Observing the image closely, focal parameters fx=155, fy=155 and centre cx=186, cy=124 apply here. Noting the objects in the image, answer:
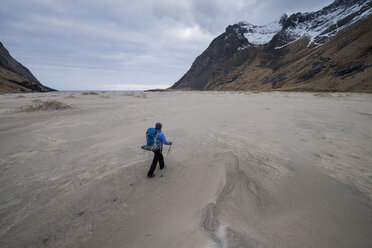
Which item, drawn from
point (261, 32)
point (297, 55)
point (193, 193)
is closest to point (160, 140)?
point (193, 193)

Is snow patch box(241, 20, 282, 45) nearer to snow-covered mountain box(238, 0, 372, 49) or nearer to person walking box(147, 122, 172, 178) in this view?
snow-covered mountain box(238, 0, 372, 49)

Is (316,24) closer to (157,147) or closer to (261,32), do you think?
(261,32)

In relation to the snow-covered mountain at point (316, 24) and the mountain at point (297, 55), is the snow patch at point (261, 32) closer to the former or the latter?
the mountain at point (297, 55)

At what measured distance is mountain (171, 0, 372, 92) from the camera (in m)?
43.5

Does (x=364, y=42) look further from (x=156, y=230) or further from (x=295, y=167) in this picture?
(x=156, y=230)

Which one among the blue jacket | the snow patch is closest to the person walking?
the blue jacket

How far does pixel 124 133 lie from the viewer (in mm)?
7207

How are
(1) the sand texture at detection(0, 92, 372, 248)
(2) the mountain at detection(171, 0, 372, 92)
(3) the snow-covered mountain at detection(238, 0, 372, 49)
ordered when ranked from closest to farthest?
1. (1) the sand texture at detection(0, 92, 372, 248)
2. (2) the mountain at detection(171, 0, 372, 92)
3. (3) the snow-covered mountain at detection(238, 0, 372, 49)

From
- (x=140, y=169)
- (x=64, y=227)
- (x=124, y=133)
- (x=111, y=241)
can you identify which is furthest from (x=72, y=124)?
(x=111, y=241)

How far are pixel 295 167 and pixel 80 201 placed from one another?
16.8 feet

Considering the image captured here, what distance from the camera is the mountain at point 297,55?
4353cm

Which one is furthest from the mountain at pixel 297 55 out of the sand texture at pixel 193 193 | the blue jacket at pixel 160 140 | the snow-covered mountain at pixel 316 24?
the blue jacket at pixel 160 140

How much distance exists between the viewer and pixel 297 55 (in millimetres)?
88438

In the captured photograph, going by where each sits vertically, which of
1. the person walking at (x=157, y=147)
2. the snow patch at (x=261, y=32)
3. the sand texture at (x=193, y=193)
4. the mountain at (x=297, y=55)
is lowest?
the sand texture at (x=193, y=193)
